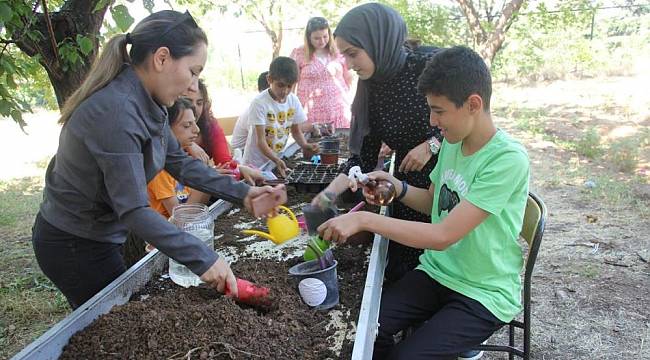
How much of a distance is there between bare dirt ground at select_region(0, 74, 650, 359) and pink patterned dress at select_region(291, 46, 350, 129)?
2400 millimetres

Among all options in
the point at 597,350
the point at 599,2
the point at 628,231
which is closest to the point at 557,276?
the point at 597,350

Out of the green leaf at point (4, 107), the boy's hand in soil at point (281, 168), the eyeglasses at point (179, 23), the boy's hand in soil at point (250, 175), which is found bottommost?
the boy's hand in soil at point (281, 168)

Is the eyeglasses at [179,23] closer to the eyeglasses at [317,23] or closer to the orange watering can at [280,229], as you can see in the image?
the orange watering can at [280,229]

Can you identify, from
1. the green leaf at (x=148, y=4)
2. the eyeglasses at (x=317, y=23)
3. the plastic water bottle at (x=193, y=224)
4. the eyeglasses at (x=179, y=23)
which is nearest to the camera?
the eyeglasses at (x=179, y=23)

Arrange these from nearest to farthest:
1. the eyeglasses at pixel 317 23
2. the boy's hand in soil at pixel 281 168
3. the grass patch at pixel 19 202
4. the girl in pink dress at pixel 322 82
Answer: the boy's hand in soil at pixel 281 168 < the eyeglasses at pixel 317 23 < the girl in pink dress at pixel 322 82 < the grass patch at pixel 19 202

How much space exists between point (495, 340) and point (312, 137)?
2.41 meters

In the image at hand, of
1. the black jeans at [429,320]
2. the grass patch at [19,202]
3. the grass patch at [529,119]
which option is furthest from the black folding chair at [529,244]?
the grass patch at [529,119]

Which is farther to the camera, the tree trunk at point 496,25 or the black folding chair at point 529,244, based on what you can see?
the tree trunk at point 496,25

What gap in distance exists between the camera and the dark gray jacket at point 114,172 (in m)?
1.36

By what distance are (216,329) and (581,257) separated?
3.40 m

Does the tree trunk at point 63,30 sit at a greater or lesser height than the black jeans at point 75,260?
greater

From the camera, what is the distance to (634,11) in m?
12.0

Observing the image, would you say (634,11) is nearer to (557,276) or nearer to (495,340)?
(557,276)

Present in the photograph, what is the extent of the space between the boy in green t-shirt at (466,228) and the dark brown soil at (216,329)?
0.26m
